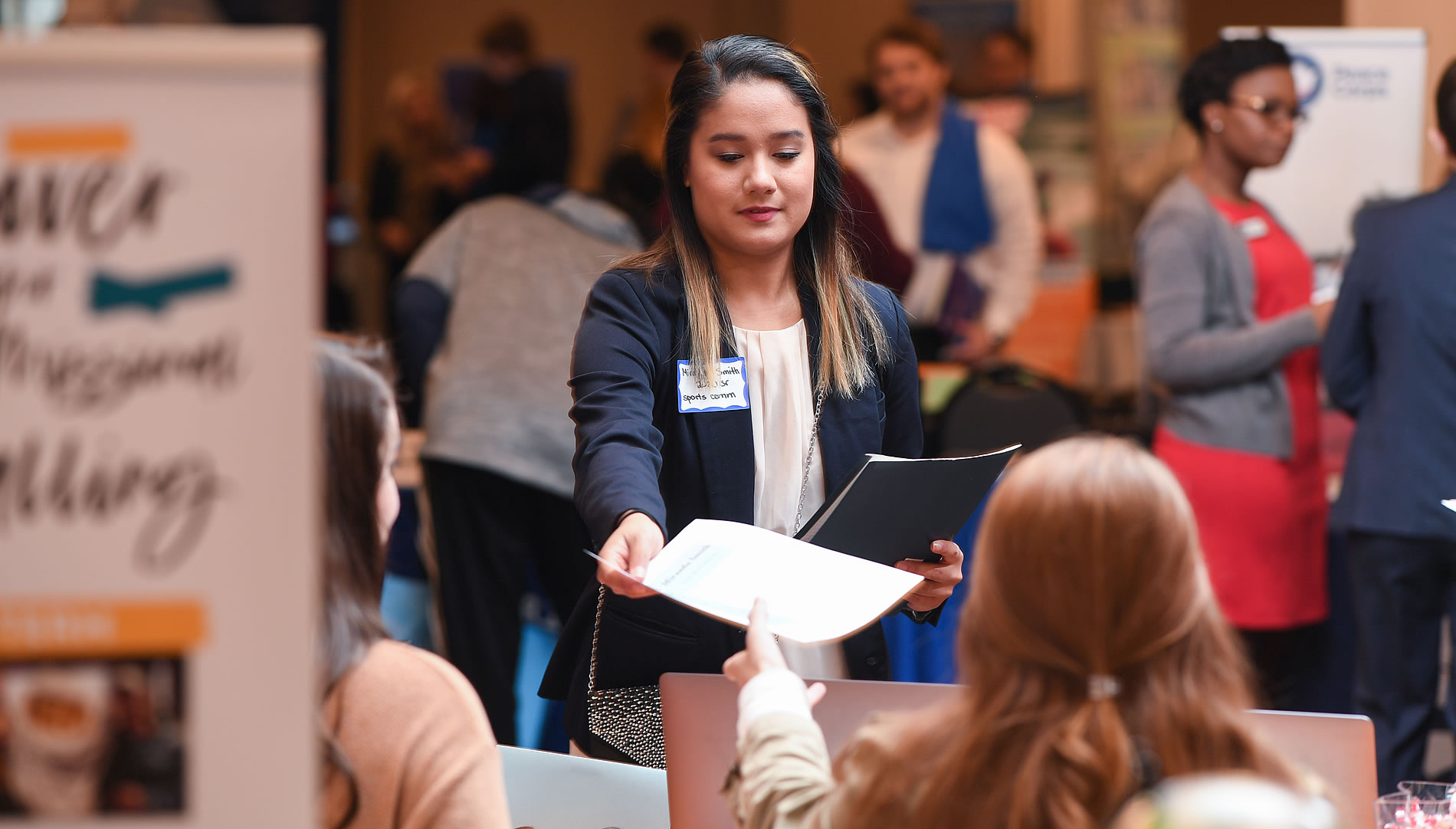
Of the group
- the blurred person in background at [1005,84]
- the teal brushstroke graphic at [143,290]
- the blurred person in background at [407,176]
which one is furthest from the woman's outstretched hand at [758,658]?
the blurred person in background at [407,176]

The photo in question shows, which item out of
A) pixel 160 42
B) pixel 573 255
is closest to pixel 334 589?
pixel 160 42

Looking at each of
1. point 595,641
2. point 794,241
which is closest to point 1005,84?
point 794,241

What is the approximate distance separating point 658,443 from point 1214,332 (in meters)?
1.96

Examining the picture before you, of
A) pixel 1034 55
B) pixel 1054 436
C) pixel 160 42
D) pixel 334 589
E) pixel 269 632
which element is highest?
pixel 1034 55

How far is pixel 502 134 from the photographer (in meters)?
3.68

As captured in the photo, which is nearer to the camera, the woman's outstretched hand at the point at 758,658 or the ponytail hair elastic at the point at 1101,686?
the ponytail hair elastic at the point at 1101,686

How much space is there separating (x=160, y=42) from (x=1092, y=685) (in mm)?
809

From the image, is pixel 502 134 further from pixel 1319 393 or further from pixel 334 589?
pixel 334 589

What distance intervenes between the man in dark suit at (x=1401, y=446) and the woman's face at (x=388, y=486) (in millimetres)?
2403

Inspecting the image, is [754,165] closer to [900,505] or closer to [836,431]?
[836,431]

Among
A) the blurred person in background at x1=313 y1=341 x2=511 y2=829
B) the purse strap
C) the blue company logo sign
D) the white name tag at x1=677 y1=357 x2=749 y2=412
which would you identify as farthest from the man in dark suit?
the blurred person in background at x1=313 y1=341 x2=511 y2=829

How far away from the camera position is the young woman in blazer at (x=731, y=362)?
6.27 feet

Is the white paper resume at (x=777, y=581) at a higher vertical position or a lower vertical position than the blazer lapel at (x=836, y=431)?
lower

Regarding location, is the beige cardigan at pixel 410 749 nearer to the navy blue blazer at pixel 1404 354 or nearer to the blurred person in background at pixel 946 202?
the navy blue blazer at pixel 1404 354
